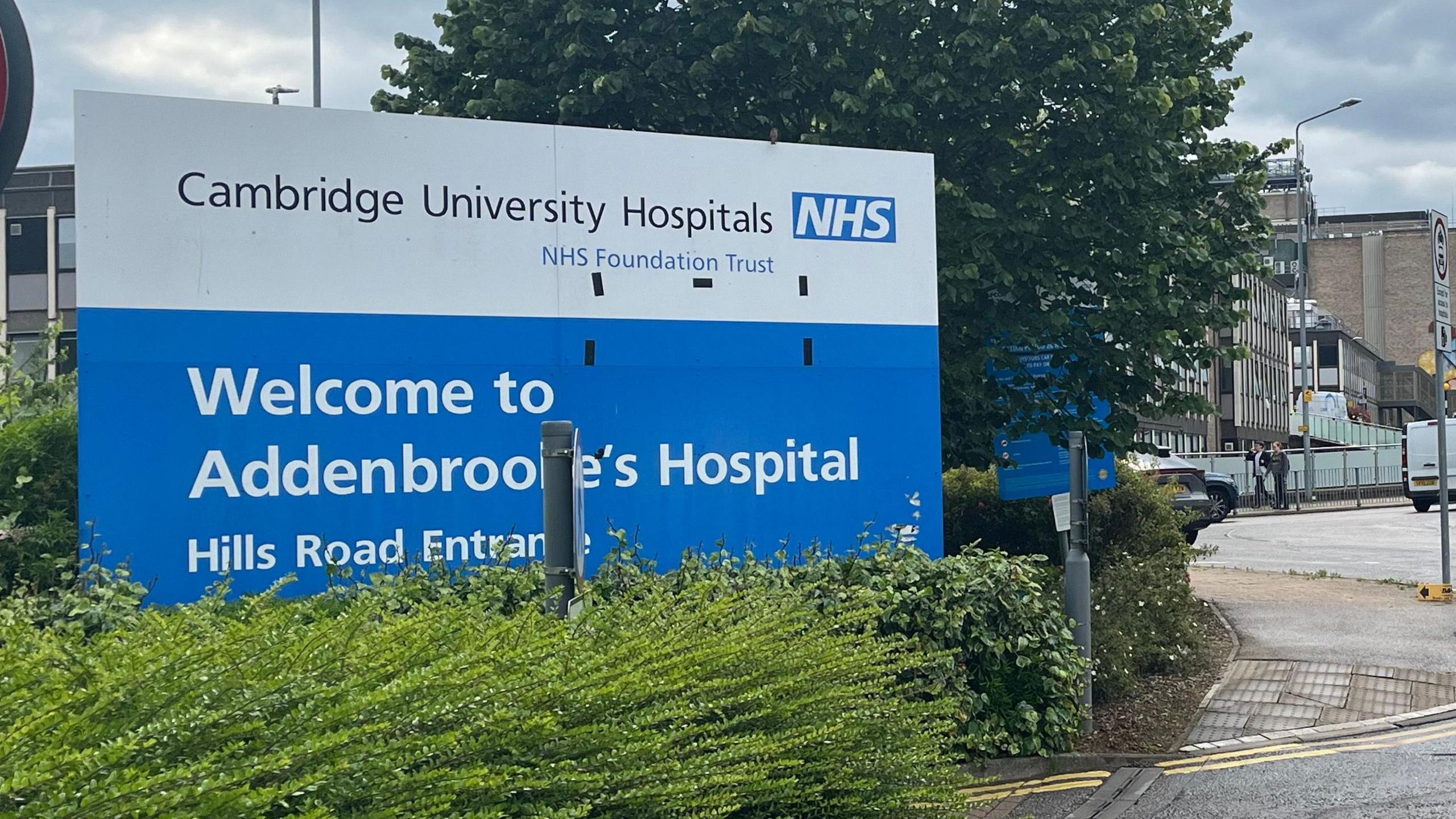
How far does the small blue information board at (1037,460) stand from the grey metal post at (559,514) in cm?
760

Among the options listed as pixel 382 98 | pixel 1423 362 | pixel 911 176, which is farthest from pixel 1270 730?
pixel 1423 362

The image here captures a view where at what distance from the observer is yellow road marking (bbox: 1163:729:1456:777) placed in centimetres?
827

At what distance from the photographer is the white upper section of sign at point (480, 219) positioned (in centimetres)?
703

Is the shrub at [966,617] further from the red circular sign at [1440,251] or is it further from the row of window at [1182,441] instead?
the row of window at [1182,441]

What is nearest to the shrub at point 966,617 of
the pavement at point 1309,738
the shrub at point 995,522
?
the pavement at point 1309,738

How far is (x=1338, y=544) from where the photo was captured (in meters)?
24.9

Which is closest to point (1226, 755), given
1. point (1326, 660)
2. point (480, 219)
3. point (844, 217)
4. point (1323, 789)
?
point (1323, 789)

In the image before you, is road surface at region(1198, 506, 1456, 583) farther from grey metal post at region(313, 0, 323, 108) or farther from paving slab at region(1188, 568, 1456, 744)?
grey metal post at region(313, 0, 323, 108)

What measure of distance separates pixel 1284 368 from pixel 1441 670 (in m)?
87.4

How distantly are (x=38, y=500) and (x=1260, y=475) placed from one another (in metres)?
37.1

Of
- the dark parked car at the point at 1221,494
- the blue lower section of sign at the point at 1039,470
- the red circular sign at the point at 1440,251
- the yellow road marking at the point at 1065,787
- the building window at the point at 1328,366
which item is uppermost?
the building window at the point at 1328,366

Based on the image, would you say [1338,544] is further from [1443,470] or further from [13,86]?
[13,86]

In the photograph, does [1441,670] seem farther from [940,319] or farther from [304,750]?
[304,750]

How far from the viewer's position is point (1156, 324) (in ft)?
41.7
